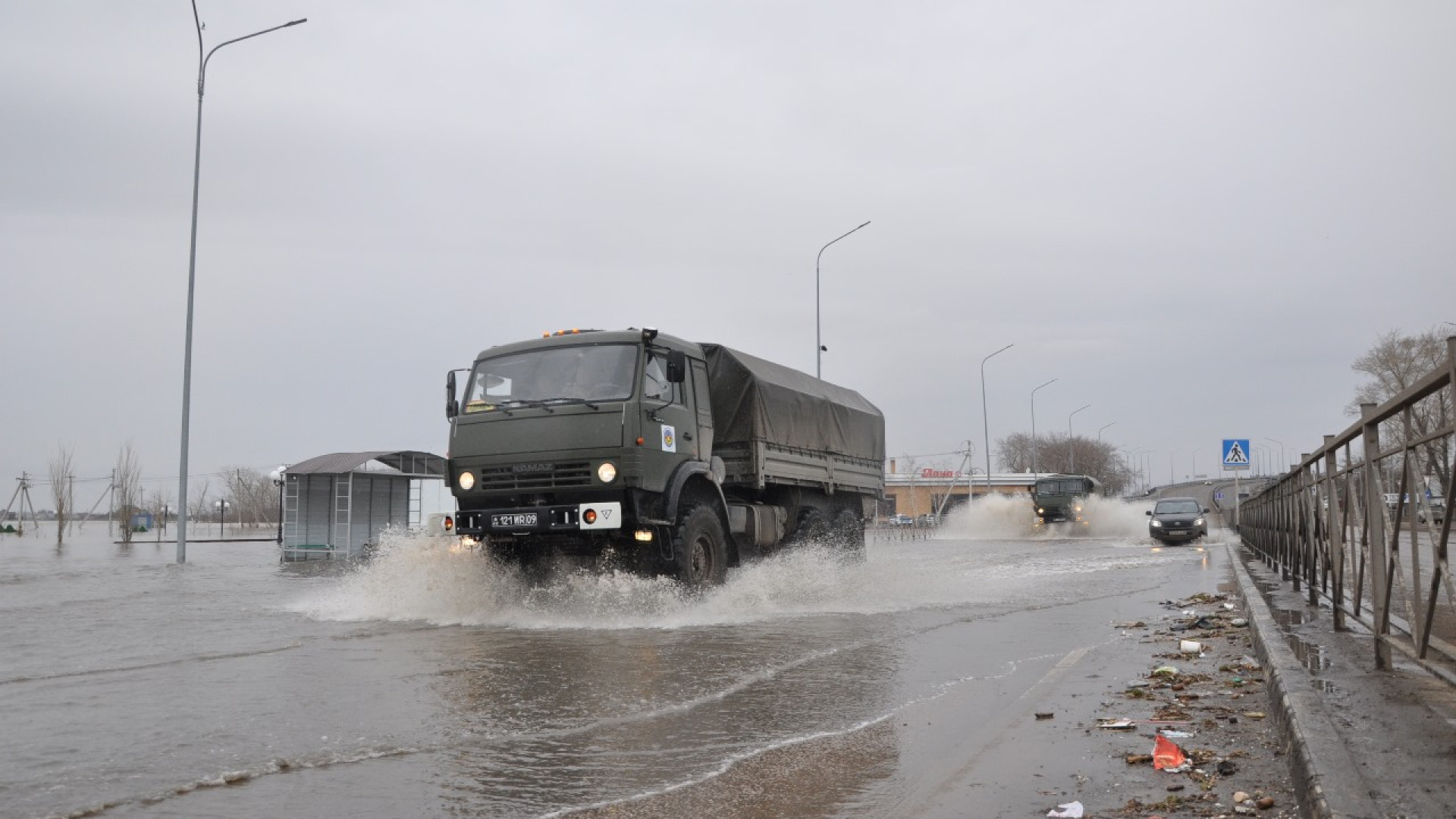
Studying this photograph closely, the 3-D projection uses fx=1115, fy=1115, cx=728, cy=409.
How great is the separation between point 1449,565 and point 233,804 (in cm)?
551

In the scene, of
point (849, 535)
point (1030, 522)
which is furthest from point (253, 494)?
point (849, 535)

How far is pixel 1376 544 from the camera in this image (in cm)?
655

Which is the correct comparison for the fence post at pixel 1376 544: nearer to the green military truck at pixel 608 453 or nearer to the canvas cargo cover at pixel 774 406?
the green military truck at pixel 608 453

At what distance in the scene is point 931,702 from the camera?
260 inches

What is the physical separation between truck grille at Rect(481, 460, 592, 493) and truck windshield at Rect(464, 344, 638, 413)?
72 cm

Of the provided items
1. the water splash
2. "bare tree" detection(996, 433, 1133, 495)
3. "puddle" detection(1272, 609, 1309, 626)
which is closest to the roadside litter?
"puddle" detection(1272, 609, 1309, 626)

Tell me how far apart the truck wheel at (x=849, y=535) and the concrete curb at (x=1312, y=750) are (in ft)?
32.5

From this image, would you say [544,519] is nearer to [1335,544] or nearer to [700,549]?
[700,549]

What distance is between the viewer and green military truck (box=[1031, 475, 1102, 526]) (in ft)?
150

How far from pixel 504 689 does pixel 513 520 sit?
15.0 feet

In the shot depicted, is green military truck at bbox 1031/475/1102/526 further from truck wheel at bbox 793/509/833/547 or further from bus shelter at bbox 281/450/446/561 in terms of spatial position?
truck wheel at bbox 793/509/833/547

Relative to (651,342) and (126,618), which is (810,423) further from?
(126,618)

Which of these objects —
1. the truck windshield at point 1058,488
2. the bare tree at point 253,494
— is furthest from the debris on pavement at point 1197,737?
the bare tree at point 253,494

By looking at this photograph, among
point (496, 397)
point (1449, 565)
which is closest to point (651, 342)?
point (496, 397)
